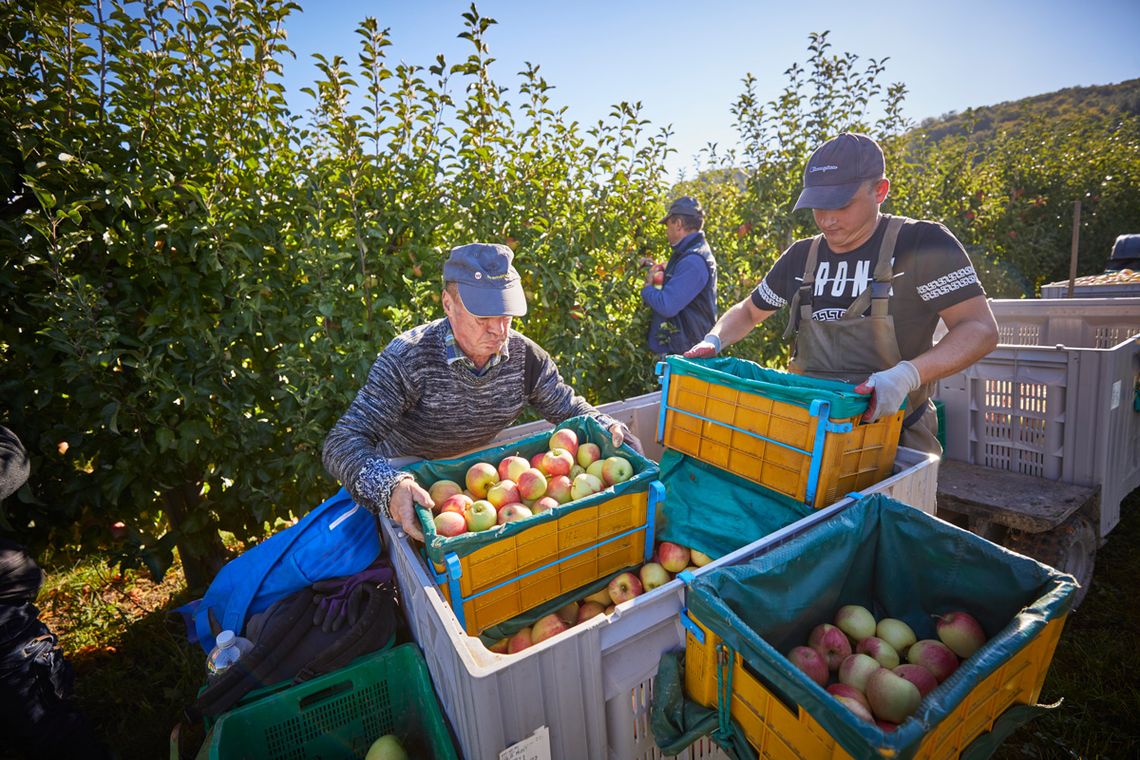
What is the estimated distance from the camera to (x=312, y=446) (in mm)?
3182

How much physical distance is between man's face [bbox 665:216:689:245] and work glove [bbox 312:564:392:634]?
323cm

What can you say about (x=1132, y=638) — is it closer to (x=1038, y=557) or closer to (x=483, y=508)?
(x=1038, y=557)

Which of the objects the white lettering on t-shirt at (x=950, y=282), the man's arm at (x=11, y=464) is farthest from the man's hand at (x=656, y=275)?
the man's arm at (x=11, y=464)

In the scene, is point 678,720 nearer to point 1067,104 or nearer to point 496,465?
point 496,465

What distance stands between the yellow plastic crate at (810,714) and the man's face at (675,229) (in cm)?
337

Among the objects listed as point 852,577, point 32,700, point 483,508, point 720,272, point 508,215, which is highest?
point 508,215

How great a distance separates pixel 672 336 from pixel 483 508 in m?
2.68

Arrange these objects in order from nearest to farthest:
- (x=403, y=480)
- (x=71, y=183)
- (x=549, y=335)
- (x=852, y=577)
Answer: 1. (x=852, y=577)
2. (x=403, y=480)
3. (x=71, y=183)
4. (x=549, y=335)

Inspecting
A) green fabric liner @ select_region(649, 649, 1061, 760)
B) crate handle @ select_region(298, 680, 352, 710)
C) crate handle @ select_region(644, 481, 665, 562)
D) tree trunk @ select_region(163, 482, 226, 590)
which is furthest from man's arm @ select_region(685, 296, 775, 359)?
tree trunk @ select_region(163, 482, 226, 590)

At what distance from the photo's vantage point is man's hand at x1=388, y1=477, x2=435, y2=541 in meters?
1.79

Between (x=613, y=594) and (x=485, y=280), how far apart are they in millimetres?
1377

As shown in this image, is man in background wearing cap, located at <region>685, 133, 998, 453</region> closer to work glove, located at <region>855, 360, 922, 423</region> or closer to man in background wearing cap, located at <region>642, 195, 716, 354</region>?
work glove, located at <region>855, 360, 922, 423</region>

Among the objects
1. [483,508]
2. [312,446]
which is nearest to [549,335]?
[312,446]

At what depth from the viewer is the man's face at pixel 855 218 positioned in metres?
2.38
